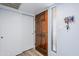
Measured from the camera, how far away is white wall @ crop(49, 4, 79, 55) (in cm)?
96

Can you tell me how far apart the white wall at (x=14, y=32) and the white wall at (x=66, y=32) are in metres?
0.38

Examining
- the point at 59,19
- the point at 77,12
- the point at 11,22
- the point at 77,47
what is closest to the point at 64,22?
the point at 59,19

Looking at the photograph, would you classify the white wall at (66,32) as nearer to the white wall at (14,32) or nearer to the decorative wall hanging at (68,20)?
the decorative wall hanging at (68,20)

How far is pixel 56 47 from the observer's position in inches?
49.9

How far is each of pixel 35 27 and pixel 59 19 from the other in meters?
0.35

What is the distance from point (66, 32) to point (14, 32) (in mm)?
945

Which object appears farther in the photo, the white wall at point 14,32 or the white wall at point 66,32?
the white wall at point 14,32

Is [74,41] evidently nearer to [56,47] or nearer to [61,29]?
[61,29]

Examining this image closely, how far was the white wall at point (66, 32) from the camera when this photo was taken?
37.8 inches

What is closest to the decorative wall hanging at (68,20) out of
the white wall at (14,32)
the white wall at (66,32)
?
the white wall at (66,32)

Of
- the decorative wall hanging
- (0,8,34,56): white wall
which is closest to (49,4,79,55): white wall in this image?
the decorative wall hanging

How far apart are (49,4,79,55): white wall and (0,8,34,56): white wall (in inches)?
15.0

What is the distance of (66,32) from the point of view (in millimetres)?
1072

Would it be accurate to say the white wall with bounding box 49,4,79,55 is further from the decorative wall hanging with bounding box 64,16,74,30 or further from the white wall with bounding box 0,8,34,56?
the white wall with bounding box 0,8,34,56
